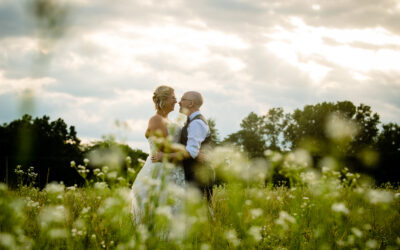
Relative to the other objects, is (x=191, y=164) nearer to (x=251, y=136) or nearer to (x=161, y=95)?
(x=161, y=95)

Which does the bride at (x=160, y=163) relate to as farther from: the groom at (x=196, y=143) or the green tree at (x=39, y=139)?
the green tree at (x=39, y=139)

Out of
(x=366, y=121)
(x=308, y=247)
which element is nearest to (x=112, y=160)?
(x=308, y=247)

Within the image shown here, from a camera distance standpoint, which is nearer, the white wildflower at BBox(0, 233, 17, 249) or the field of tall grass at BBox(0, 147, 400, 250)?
the white wildflower at BBox(0, 233, 17, 249)

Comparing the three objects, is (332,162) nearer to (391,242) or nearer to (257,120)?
(391,242)

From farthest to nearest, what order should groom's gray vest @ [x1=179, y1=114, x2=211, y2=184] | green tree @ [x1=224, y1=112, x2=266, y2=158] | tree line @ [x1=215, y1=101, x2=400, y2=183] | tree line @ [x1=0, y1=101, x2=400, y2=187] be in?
1. green tree @ [x1=224, y1=112, x2=266, y2=158]
2. tree line @ [x1=215, y1=101, x2=400, y2=183]
3. tree line @ [x1=0, y1=101, x2=400, y2=187]
4. groom's gray vest @ [x1=179, y1=114, x2=211, y2=184]

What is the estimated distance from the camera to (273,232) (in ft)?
14.6

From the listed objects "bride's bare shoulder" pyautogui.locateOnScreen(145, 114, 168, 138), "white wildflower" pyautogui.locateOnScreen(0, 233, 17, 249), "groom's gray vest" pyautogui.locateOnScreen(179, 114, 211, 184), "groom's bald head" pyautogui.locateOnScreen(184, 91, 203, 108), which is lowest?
"white wildflower" pyautogui.locateOnScreen(0, 233, 17, 249)

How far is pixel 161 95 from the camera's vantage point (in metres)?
5.34

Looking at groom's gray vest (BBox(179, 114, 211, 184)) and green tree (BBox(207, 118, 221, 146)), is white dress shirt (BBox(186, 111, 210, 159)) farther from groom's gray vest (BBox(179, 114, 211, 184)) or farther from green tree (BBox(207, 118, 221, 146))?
green tree (BBox(207, 118, 221, 146))

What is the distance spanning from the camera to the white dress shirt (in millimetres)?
4723

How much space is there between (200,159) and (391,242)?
319 cm

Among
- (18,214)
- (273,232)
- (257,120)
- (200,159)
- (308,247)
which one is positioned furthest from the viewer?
(257,120)

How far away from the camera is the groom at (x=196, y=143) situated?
4789 millimetres

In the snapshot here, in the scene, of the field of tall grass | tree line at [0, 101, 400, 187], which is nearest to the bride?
the field of tall grass
